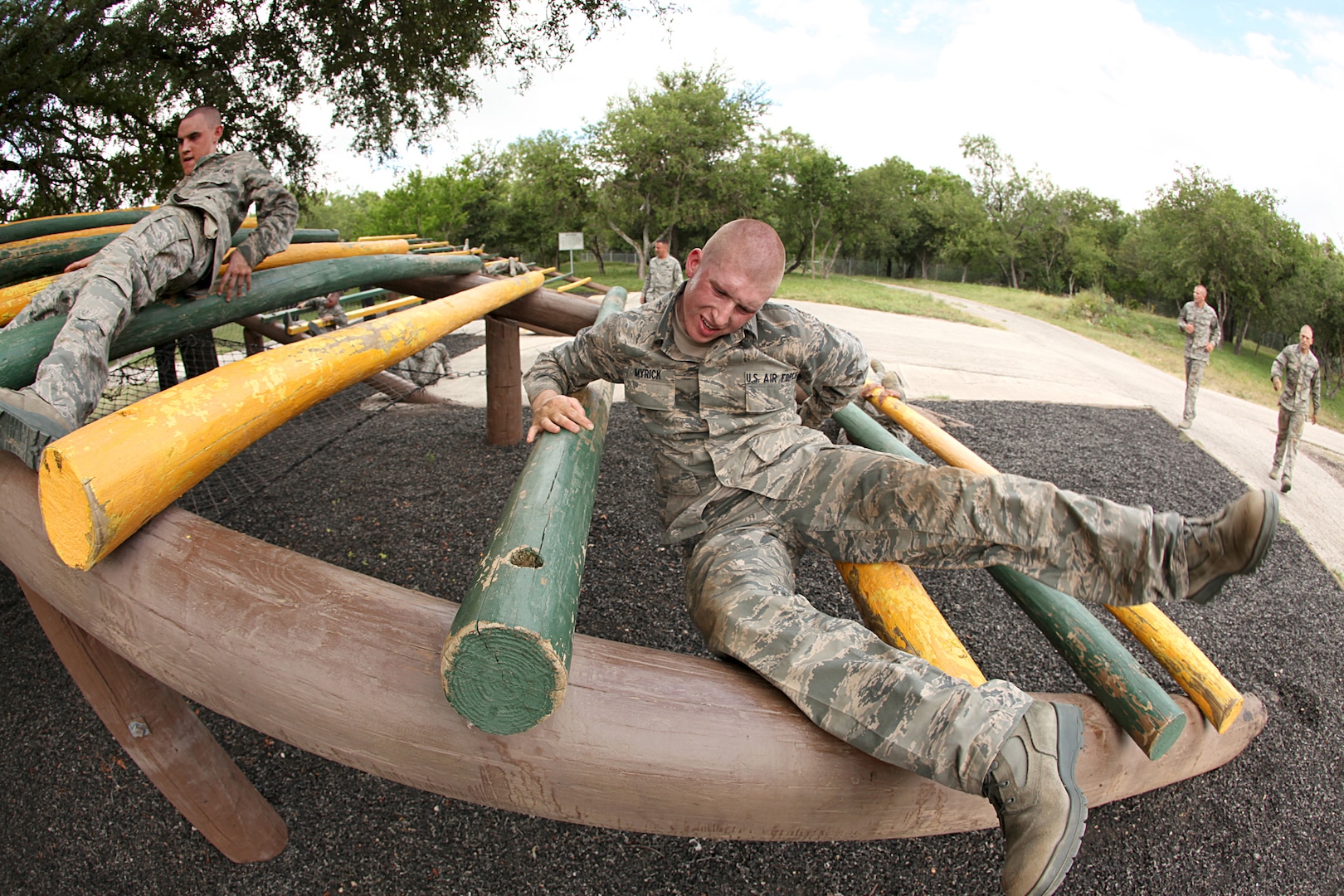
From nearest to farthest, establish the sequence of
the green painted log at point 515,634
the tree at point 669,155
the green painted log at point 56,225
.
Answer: the green painted log at point 515,634 < the green painted log at point 56,225 < the tree at point 669,155

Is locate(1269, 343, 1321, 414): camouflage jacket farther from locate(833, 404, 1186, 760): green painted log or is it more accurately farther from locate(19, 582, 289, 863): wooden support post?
locate(19, 582, 289, 863): wooden support post

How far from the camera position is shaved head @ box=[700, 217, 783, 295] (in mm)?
2020

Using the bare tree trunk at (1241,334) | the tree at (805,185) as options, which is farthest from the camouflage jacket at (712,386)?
the bare tree trunk at (1241,334)

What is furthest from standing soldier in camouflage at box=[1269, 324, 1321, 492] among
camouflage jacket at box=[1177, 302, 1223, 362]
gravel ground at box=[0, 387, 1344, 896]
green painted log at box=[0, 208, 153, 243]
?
green painted log at box=[0, 208, 153, 243]

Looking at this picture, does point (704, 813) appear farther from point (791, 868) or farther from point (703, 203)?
point (703, 203)

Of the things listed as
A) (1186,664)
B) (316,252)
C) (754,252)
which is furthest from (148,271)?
(1186,664)

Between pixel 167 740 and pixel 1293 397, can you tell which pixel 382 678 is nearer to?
pixel 167 740

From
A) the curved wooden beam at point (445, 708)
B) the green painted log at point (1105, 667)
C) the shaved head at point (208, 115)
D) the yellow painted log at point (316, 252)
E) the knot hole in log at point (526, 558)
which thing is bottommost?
the green painted log at point (1105, 667)

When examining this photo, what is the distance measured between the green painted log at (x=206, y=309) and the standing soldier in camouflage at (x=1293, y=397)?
8.19 m

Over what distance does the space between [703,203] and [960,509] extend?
27.4 meters

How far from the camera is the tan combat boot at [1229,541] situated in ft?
4.52

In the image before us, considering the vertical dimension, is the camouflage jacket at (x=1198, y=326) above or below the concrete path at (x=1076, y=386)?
above

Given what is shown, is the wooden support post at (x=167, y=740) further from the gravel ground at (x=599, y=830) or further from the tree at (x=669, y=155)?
the tree at (x=669, y=155)

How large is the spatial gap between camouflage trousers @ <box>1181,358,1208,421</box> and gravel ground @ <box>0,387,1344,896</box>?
13.9 ft
